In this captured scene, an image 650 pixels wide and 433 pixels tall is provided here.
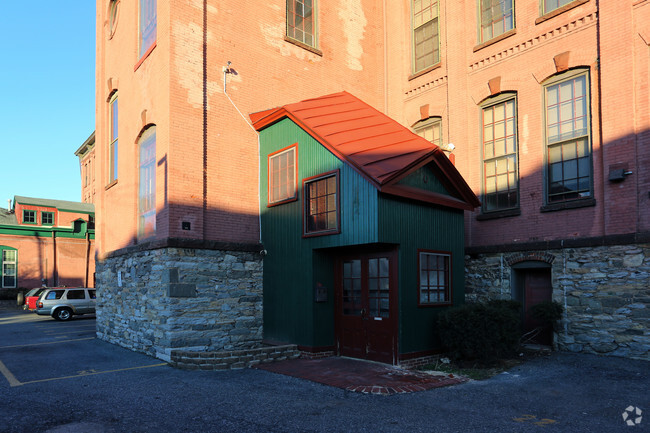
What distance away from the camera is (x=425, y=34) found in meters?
16.0

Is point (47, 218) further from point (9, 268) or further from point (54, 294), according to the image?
point (54, 294)

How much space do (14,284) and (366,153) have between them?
32802 millimetres

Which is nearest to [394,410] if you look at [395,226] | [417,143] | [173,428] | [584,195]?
[173,428]

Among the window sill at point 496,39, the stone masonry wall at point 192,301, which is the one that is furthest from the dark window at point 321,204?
the window sill at point 496,39

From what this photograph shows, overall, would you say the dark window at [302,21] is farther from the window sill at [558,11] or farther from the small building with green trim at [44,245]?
the small building with green trim at [44,245]

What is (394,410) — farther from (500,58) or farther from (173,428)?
(500,58)

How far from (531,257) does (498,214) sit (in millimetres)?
1433

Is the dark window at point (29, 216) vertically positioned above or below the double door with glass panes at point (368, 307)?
above

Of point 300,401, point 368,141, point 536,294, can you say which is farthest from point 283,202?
point 536,294

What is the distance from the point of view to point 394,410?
7184 millimetres

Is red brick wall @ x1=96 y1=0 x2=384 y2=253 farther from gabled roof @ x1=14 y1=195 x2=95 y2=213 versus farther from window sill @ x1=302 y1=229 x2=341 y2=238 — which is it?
gabled roof @ x1=14 y1=195 x2=95 y2=213

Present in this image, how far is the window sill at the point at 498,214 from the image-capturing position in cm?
1250

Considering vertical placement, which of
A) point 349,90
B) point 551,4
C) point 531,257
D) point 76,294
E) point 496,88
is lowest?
point 76,294

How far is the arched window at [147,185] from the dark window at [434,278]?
684 cm
